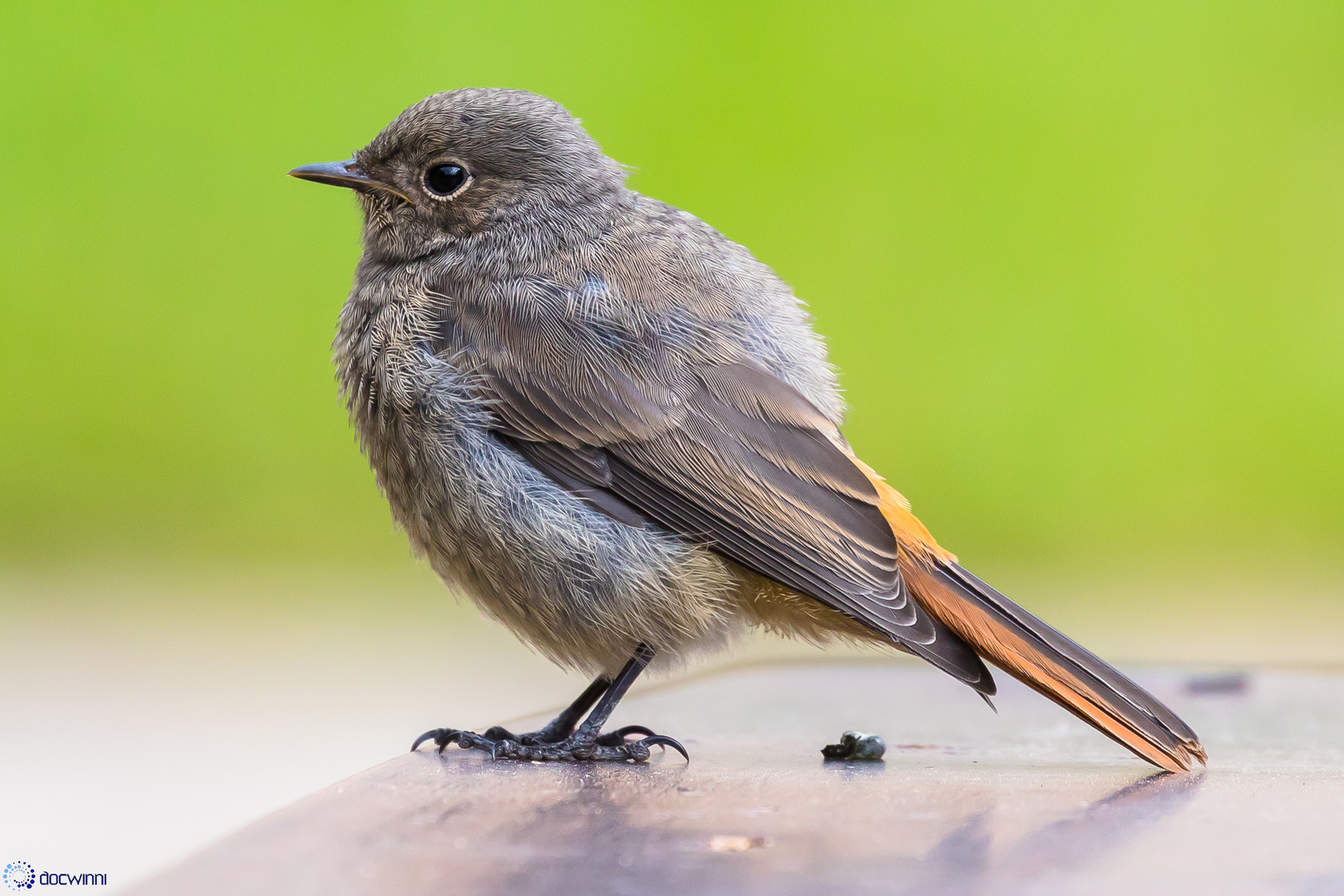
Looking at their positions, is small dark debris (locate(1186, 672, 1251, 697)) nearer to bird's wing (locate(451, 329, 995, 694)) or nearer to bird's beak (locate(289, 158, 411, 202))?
bird's wing (locate(451, 329, 995, 694))

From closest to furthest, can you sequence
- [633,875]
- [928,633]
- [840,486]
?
[633,875]
[928,633]
[840,486]

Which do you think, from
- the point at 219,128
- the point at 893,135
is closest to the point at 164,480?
the point at 219,128

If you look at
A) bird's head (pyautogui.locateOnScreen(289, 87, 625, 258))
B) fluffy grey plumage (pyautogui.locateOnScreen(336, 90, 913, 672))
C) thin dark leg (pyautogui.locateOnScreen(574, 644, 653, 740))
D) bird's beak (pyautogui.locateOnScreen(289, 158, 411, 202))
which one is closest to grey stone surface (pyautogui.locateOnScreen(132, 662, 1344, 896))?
thin dark leg (pyautogui.locateOnScreen(574, 644, 653, 740))

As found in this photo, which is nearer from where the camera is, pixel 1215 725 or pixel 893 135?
pixel 1215 725

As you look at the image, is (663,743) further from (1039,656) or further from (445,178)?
(445,178)

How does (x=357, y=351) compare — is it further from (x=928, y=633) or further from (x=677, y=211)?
(x=928, y=633)

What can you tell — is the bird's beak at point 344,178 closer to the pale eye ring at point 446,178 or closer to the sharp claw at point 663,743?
the pale eye ring at point 446,178

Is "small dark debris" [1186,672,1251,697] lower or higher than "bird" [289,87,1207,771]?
lower
